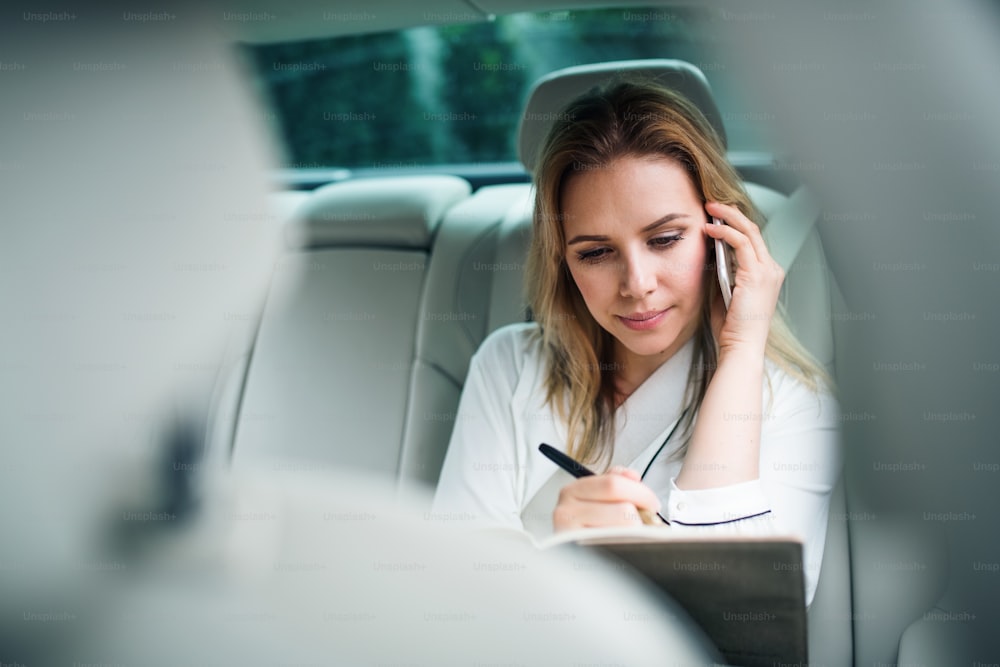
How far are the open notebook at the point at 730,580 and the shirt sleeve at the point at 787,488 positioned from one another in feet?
0.96

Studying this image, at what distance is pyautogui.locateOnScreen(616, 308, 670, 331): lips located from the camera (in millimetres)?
1257

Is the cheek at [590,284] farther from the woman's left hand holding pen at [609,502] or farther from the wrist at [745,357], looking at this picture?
the woman's left hand holding pen at [609,502]

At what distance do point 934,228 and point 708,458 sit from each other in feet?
1.27

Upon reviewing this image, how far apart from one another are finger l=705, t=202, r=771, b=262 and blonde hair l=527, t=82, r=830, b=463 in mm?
27

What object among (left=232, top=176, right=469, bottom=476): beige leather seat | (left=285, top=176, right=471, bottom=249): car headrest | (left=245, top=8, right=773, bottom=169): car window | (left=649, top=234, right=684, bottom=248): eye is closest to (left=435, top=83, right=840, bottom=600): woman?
(left=649, top=234, right=684, bottom=248): eye

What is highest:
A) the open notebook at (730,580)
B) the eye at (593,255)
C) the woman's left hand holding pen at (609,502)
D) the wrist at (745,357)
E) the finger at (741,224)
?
the finger at (741,224)

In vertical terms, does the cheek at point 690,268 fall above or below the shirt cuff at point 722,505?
above

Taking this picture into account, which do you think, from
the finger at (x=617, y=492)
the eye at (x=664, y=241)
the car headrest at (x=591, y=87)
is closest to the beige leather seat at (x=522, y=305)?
the car headrest at (x=591, y=87)

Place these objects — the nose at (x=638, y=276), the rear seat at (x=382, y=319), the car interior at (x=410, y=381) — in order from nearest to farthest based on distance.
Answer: the car interior at (x=410, y=381) < the nose at (x=638, y=276) < the rear seat at (x=382, y=319)

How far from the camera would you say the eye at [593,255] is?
50.3 inches

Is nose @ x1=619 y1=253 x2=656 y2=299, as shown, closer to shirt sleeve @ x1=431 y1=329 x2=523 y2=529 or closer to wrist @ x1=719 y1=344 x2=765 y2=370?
wrist @ x1=719 y1=344 x2=765 y2=370

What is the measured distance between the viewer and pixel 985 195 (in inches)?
36.9

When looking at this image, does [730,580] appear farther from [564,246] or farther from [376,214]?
[376,214]

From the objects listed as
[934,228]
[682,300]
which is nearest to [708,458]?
[682,300]
